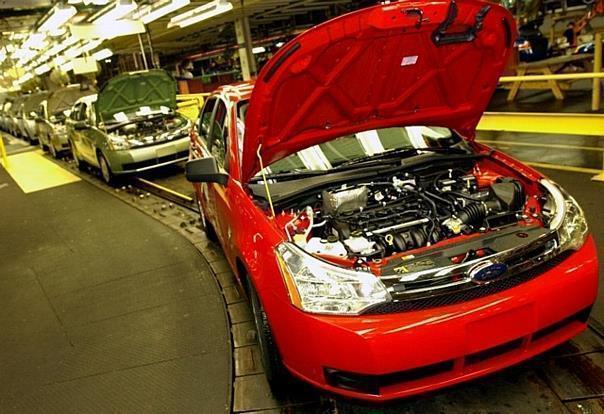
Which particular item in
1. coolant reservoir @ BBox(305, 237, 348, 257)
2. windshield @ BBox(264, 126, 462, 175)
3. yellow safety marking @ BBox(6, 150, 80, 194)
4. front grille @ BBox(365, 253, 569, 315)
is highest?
windshield @ BBox(264, 126, 462, 175)

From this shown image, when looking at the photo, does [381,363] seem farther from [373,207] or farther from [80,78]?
[80,78]

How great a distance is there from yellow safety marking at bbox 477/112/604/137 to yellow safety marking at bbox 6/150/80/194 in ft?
24.3

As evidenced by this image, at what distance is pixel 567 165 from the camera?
216 inches

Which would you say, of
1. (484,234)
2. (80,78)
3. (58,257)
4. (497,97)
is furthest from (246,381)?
(80,78)

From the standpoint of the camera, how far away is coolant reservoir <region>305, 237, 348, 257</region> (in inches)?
83.9

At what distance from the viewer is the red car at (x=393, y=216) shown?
1877 mm

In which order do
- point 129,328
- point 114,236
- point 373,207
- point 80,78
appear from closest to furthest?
point 373,207 < point 129,328 < point 114,236 < point 80,78

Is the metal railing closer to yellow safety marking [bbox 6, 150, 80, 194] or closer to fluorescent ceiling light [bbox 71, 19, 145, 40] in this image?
fluorescent ceiling light [bbox 71, 19, 145, 40]

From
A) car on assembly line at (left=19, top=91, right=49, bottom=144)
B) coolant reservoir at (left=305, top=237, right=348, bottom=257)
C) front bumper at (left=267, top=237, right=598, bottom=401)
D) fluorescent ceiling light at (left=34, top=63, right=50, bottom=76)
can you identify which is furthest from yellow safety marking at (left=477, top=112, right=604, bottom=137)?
fluorescent ceiling light at (left=34, top=63, right=50, bottom=76)

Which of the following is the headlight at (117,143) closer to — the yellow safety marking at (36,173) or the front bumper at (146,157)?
the front bumper at (146,157)

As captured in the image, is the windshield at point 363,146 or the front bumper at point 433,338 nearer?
the front bumper at point 433,338

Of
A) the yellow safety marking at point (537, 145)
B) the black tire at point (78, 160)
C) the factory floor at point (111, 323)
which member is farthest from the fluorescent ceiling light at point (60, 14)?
the yellow safety marking at point (537, 145)

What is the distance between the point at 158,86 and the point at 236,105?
18.7 ft

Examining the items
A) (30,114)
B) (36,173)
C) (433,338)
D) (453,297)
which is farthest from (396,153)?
(30,114)
